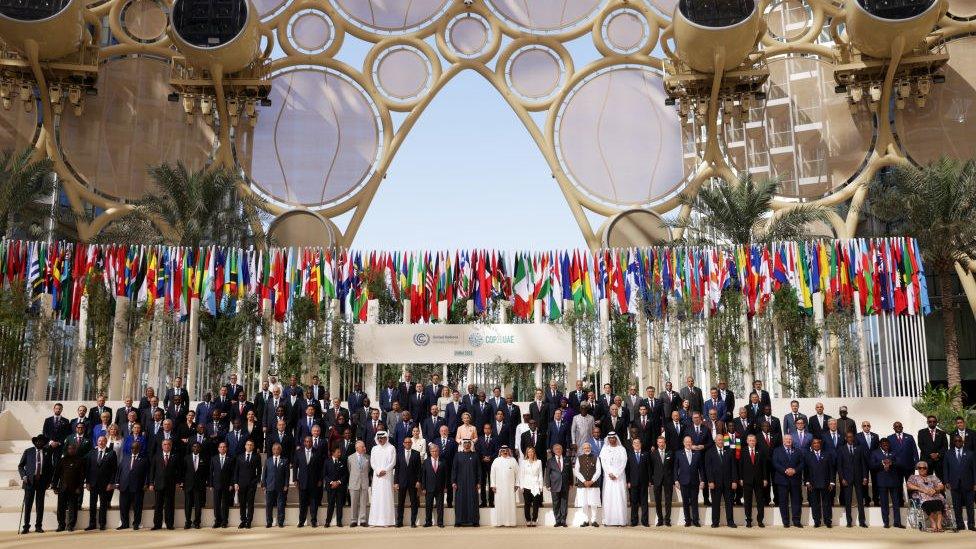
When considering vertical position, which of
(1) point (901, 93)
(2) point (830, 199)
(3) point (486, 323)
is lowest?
(3) point (486, 323)

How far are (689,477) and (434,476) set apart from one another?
10.8ft

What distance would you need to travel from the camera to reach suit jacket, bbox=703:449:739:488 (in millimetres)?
11656

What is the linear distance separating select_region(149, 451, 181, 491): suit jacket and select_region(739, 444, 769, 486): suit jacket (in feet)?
23.8

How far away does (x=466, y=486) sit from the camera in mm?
11922

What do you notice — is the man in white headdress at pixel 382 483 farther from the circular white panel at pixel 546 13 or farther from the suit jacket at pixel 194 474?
the circular white panel at pixel 546 13

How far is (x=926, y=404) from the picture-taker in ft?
55.0

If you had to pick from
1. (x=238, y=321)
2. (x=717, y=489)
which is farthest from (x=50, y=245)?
(x=717, y=489)

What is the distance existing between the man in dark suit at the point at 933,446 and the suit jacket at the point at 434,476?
6228 millimetres

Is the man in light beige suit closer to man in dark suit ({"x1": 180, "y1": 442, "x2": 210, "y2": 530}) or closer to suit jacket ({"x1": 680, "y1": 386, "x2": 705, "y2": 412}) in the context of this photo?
man in dark suit ({"x1": 180, "y1": 442, "x2": 210, "y2": 530})

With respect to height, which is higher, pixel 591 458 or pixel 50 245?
pixel 50 245

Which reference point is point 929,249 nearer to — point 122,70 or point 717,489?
point 717,489

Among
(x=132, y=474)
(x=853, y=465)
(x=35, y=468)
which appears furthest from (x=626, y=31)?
(x=35, y=468)

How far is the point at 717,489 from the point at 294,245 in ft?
56.1

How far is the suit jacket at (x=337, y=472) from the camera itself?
467 inches
